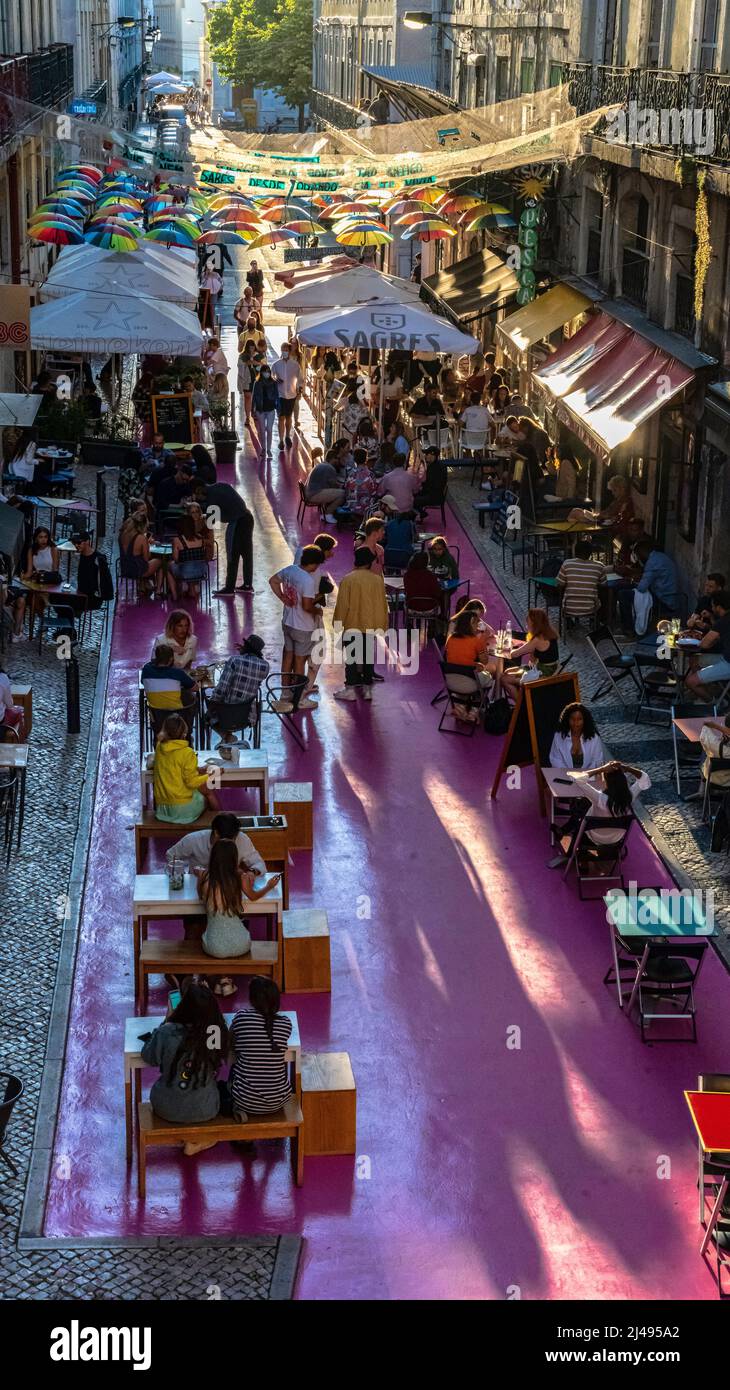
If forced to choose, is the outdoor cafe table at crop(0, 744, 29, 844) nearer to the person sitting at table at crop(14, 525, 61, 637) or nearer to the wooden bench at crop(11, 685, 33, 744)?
the wooden bench at crop(11, 685, 33, 744)

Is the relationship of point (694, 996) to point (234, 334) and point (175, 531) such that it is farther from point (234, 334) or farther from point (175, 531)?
point (234, 334)

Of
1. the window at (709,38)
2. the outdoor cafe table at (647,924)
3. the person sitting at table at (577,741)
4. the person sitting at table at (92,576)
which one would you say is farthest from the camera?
the window at (709,38)

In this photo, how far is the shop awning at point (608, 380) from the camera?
842 inches

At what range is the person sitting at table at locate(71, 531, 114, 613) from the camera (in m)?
20.1

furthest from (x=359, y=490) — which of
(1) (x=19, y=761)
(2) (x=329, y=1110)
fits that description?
(2) (x=329, y=1110)

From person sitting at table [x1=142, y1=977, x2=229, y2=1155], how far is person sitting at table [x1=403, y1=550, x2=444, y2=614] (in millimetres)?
9783

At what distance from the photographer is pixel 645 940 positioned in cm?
1242

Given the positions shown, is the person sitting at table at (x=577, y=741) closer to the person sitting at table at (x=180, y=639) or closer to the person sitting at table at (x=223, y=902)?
the person sitting at table at (x=180, y=639)

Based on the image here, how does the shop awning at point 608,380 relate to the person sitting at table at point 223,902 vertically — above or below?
above

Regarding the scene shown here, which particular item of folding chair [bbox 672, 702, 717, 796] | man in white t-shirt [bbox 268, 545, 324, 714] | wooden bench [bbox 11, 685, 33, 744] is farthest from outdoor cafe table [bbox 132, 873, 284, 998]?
man in white t-shirt [bbox 268, 545, 324, 714]

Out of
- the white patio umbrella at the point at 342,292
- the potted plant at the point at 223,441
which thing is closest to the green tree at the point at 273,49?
the potted plant at the point at 223,441

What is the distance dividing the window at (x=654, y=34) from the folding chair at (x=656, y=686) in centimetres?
1013

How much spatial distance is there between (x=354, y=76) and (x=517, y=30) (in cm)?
3780
